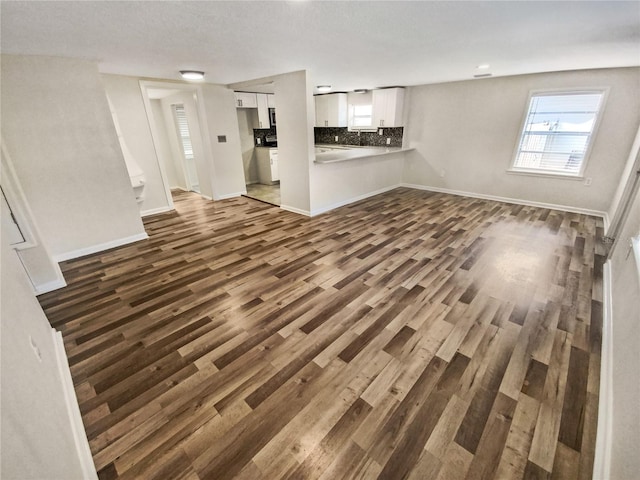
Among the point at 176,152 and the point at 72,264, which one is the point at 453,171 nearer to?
the point at 176,152

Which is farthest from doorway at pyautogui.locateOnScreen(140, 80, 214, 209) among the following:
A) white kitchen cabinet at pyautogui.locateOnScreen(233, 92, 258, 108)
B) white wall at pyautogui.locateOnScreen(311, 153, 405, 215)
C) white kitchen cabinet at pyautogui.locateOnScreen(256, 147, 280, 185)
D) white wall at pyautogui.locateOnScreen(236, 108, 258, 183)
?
white wall at pyautogui.locateOnScreen(311, 153, 405, 215)

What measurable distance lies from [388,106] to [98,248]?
18.9 feet

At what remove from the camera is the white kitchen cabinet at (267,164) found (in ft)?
22.0

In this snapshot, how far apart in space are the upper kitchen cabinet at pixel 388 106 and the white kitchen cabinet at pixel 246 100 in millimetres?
2700

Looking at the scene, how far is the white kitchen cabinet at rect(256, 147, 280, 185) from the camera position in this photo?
6691 millimetres

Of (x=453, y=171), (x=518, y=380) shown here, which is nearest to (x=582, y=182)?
(x=453, y=171)

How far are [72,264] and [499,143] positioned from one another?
268 inches

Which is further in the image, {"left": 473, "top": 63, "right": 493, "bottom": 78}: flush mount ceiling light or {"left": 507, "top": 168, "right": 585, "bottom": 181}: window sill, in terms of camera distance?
{"left": 507, "top": 168, "right": 585, "bottom": 181}: window sill

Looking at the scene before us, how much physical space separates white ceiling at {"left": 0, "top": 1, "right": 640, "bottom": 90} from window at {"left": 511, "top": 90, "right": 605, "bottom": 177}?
0.66 m

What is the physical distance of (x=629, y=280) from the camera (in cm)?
178

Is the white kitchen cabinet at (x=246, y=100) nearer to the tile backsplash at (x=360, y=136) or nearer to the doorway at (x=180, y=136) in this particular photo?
the doorway at (x=180, y=136)

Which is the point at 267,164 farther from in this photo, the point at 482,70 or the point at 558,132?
the point at 558,132

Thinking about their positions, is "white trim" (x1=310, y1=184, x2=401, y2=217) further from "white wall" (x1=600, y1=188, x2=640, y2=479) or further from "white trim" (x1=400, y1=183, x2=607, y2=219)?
"white wall" (x1=600, y1=188, x2=640, y2=479)

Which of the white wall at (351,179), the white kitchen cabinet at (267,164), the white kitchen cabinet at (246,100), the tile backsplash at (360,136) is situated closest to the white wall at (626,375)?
the white wall at (351,179)
